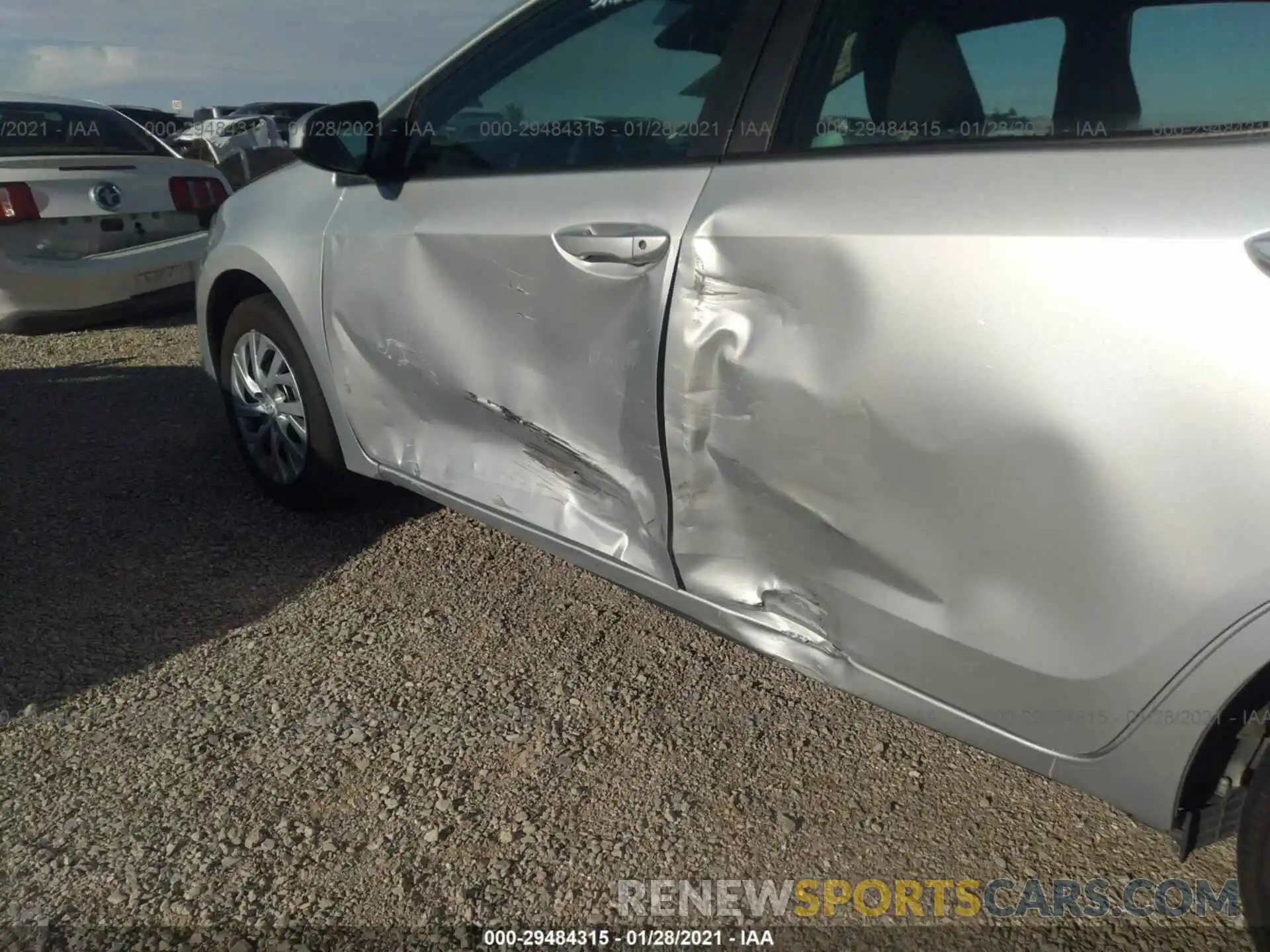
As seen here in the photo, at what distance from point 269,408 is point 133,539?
25.9 inches

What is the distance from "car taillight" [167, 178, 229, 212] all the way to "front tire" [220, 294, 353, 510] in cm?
305

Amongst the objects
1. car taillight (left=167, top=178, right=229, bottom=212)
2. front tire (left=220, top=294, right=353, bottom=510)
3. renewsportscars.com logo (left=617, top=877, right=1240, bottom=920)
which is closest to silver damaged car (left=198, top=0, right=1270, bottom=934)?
renewsportscars.com logo (left=617, top=877, right=1240, bottom=920)

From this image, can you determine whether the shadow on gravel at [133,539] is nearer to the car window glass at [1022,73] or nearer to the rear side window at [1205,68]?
the car window glass at [1022,73]

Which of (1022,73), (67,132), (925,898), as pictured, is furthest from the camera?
(67,132)

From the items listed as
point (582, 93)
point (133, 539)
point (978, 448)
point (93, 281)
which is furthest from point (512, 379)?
point (93, 281)

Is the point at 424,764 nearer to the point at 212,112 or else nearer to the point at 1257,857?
the point at 1257,857

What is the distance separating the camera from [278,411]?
3215 millimetres

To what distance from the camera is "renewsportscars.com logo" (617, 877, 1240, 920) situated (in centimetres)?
185

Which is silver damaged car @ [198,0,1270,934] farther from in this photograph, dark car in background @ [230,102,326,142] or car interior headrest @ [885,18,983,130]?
dark car in background @ [230,102,326,142]

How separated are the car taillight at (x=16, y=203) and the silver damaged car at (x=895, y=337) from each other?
352 cm

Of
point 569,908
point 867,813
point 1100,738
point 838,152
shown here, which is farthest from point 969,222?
point 569,908

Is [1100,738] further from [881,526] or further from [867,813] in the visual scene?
[867,813]

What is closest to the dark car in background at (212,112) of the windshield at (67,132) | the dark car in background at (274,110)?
the dark car in background at (274,110)

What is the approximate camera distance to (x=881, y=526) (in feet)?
5.51
